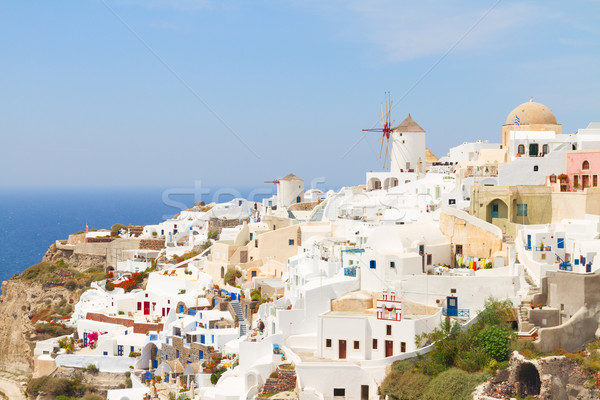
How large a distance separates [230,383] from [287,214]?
19.7 m

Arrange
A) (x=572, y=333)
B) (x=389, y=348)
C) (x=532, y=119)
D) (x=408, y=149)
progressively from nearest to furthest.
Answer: (x=572, y=333) < (x=389, y=348) < (x=532, y=119) < (x=408, y=149)

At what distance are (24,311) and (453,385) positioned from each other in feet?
108

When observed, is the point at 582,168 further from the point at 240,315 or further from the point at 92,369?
the point at 92,369

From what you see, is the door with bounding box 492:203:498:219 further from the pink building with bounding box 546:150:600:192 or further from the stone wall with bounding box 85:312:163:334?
the stone wall with bounding box 85:312:163:334

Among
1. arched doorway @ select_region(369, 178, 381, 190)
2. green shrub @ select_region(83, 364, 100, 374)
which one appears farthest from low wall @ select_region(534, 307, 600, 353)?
arched doorway @ select_region(369, 178, 381, 190)

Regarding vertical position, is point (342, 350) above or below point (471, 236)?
below

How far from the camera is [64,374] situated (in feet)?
107

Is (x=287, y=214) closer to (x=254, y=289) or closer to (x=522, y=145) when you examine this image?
(x=254, y=289)

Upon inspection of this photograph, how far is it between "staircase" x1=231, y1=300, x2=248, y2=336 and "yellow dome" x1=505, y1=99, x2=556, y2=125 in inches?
716

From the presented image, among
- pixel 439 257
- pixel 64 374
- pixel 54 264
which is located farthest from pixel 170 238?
pixel 439 257

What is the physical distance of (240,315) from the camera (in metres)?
31.3

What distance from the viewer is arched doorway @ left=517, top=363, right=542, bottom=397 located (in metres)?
21.3

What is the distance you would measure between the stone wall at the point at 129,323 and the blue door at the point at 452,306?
14.5 metres

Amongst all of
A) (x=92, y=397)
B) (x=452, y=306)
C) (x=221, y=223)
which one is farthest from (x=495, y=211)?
(x=221, y=223)
